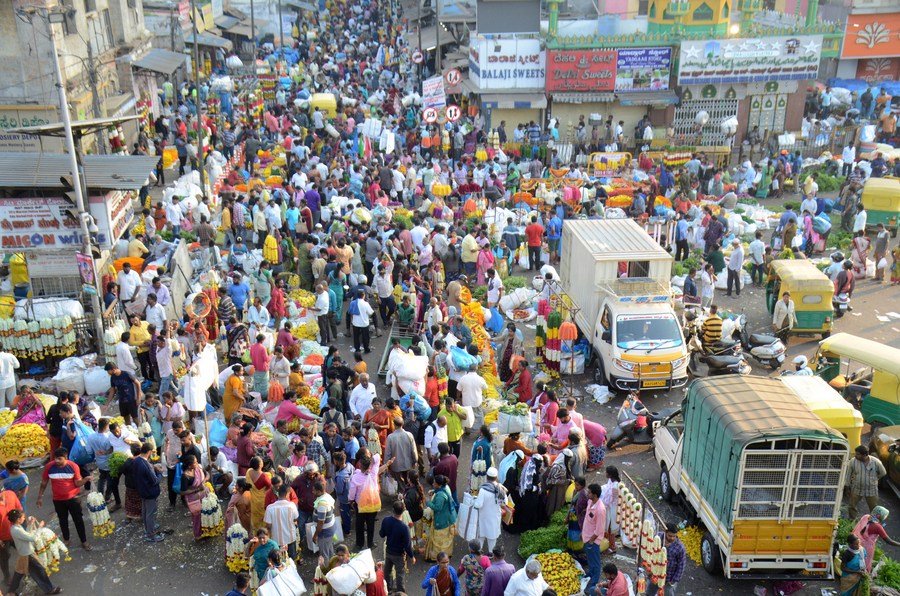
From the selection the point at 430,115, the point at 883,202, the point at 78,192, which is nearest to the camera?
the point at 78,192

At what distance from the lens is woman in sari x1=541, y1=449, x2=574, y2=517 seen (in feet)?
36.4

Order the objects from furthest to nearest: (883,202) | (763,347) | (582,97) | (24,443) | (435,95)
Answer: (582,97) → (435,95) → (883,202) → (763,347) → (24,443)

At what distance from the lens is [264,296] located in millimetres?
17500

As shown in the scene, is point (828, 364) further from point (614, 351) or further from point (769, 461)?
point (769, 461)

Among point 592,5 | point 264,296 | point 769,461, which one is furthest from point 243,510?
point 592,5

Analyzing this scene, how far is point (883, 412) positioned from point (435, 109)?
15.6m

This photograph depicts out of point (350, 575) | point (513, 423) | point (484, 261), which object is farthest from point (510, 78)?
point (350, 575)

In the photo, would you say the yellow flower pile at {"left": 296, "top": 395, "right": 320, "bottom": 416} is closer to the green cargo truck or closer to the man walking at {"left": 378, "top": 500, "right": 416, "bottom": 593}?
the man walking at {"left": 378, "top": 500, "right": 416, "bottom": 593}

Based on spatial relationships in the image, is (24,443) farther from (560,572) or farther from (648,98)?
(648,98)

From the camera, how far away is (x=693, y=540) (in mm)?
11047

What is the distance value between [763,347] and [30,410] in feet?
41.1

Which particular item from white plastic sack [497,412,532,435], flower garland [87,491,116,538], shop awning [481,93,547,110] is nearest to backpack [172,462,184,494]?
flower garland [87,491,116,538]

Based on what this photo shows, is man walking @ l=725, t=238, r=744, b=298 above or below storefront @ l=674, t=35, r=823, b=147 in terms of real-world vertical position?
below

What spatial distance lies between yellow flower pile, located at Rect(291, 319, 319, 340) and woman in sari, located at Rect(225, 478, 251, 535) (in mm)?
6680
